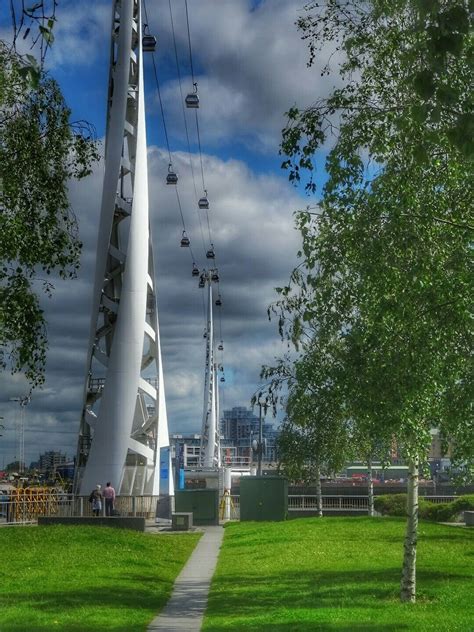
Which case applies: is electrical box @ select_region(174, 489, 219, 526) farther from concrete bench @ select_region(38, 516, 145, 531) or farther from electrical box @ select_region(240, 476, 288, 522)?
concrete bench @ select_region(38, 516, 145, 531)

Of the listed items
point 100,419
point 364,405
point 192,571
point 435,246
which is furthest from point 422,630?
point 100,419

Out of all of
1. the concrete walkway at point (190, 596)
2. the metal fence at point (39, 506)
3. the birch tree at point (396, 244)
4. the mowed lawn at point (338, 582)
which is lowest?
the concrete walkway at point (190, 596)

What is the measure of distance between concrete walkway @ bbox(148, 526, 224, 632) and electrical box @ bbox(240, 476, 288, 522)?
14.2 metres

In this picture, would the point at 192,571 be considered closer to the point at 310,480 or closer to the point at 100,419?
the point at 100,419

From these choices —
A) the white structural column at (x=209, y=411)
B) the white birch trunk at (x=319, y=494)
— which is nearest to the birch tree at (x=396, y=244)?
the white birch trunk at (x=319, y=494)

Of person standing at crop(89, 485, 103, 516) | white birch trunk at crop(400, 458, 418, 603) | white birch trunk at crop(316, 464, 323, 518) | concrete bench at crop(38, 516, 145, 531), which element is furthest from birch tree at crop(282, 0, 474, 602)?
white birch trunk at crop(316, 464, 323, 518)

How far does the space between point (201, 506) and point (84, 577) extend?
83.1ft

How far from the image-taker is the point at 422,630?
14883mm

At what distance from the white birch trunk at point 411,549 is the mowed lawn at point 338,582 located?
30cm

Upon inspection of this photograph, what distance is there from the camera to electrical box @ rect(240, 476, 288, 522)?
47312 mm

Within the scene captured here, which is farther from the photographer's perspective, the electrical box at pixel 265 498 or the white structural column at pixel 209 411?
the white structural column at pixel 209 411

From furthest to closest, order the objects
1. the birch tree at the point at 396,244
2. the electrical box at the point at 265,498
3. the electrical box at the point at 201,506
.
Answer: the electrical box at the point at 201,506, the electrical box at the point at 265,498, the birch tree at the point at 396,244

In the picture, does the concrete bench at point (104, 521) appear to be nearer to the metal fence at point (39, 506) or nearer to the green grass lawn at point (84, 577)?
the green grass lawn at point (84, 577)

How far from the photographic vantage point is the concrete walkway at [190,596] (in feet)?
52.8
